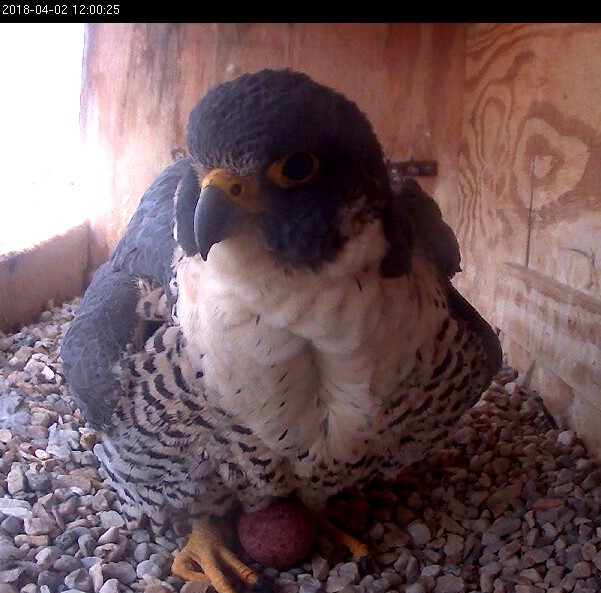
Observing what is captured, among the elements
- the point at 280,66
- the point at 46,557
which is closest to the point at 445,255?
the point at 46,557

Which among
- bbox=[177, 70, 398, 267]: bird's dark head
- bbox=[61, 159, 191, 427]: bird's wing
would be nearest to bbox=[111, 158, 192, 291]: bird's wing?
bbox=[61, 159, 191, 427]: bird's wing

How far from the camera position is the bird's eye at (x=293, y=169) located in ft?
4.20

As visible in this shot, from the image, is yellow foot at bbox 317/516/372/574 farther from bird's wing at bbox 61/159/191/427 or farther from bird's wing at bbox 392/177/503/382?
bird's wing at bbox 61/159/191/427

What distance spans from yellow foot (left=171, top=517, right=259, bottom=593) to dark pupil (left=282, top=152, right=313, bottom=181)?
978mm

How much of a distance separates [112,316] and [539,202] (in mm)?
1450

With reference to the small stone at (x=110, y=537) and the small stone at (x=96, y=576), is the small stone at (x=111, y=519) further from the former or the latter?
the small stone at (x=96, y=576)

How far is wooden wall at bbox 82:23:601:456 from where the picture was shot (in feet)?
7.19

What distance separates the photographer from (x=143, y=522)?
191 centimetres

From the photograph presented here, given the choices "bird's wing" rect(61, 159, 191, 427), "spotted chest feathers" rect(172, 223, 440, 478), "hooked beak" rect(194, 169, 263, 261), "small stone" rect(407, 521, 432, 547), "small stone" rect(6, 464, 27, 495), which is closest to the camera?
"hooked beak" rect(194, 169, 263, 261)

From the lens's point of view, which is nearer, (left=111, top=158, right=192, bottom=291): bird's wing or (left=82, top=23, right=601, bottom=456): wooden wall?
(left=111, top=158, right=192, bottom=291): bird's wing

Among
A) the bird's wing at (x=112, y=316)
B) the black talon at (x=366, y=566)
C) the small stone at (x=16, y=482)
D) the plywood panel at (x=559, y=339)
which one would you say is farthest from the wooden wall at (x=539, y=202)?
the small stone at (x=16, y=482)

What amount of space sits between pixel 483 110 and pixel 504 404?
3.65 ft

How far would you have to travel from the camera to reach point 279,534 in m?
1.76

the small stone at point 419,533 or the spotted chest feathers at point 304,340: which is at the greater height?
the spotted chest feathers at point 304,340
